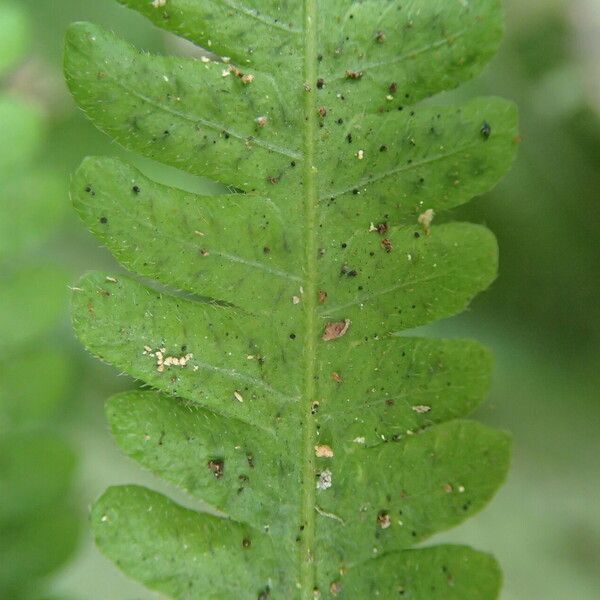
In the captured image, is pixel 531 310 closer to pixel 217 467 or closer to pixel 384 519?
pixel 384 519

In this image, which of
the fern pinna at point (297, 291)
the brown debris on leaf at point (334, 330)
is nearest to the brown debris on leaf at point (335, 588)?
the fern pinna at point (297, 291)

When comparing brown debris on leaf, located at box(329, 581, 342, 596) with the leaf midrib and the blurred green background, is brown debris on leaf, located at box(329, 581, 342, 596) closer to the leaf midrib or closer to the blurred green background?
the leaf midrib

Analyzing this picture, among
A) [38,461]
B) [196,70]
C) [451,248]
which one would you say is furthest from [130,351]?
[38,461]

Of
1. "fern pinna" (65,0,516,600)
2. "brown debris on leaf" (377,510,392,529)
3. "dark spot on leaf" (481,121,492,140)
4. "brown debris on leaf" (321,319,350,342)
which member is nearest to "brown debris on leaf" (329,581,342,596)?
"fern pinna" (65,0,516,600)

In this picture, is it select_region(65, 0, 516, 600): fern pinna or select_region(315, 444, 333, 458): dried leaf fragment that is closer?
select_region(65, 0, 516, 600): fern pinna

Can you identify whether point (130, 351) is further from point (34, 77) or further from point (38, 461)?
point (34, 77)

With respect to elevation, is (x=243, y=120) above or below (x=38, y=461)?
above

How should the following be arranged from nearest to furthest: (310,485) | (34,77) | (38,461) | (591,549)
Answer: (310,485) < (38,461) < (591,549) < (34,77)

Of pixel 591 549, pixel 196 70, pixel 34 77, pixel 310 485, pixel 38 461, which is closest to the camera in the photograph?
pixel 196 70
